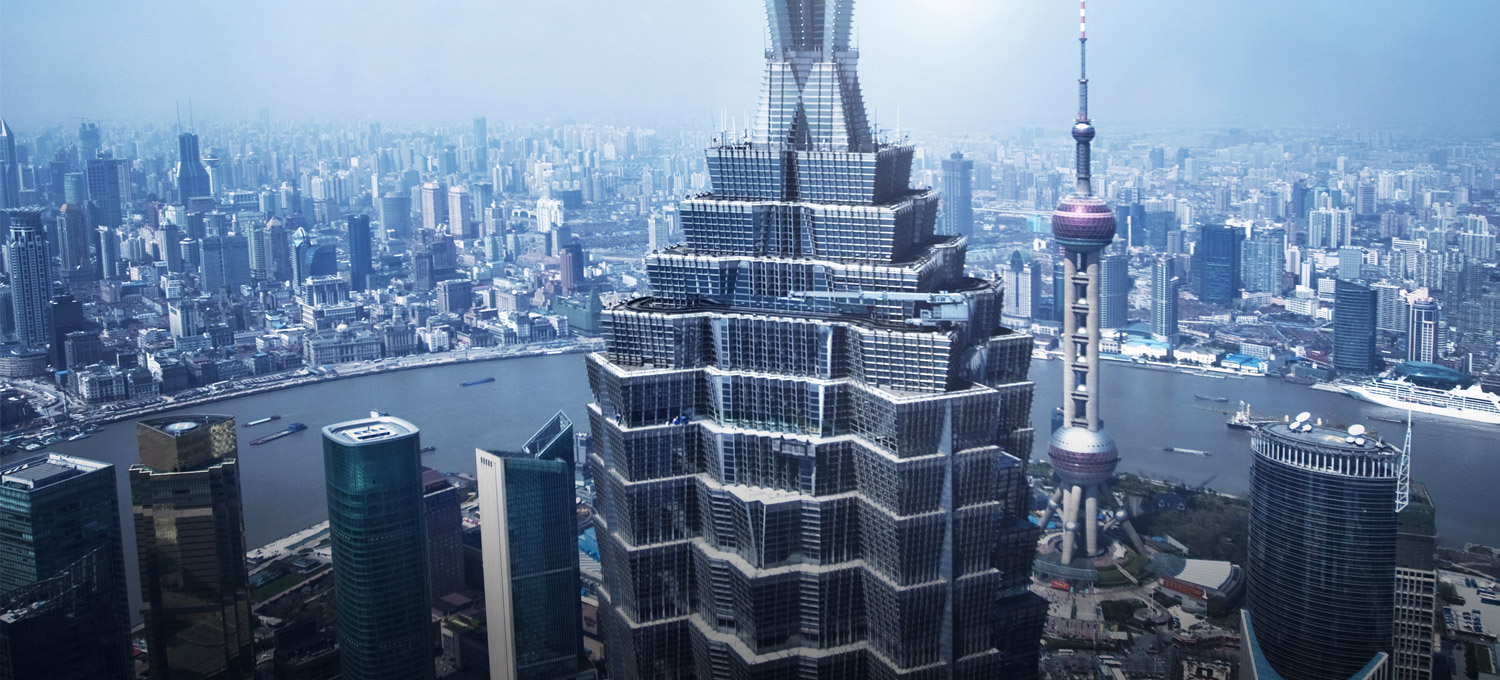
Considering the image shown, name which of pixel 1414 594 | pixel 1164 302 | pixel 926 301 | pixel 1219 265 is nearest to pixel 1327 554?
pixel 1414 594

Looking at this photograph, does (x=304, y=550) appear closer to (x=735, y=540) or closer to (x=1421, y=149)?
(x=735, y=540)

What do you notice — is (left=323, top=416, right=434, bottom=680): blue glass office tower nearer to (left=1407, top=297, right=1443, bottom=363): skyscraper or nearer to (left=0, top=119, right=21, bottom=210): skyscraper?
(left=0, top=119, right=21, bottom=210): skyscraper

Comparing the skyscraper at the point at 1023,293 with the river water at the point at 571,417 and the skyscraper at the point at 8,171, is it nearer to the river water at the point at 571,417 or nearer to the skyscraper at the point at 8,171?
the river water at the point at 571,417

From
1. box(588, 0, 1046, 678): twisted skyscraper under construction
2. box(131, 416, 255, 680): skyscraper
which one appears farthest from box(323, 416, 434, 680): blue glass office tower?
box(588, 0, 1046, 678): twisted skyscraper under construction

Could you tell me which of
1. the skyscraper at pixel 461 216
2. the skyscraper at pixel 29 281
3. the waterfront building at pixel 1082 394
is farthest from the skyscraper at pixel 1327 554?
the skyscraper at pixel 461 216

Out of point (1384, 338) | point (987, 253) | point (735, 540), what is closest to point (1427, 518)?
point (735, 540)

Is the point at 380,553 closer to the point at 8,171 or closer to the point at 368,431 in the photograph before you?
the point at 368,431
